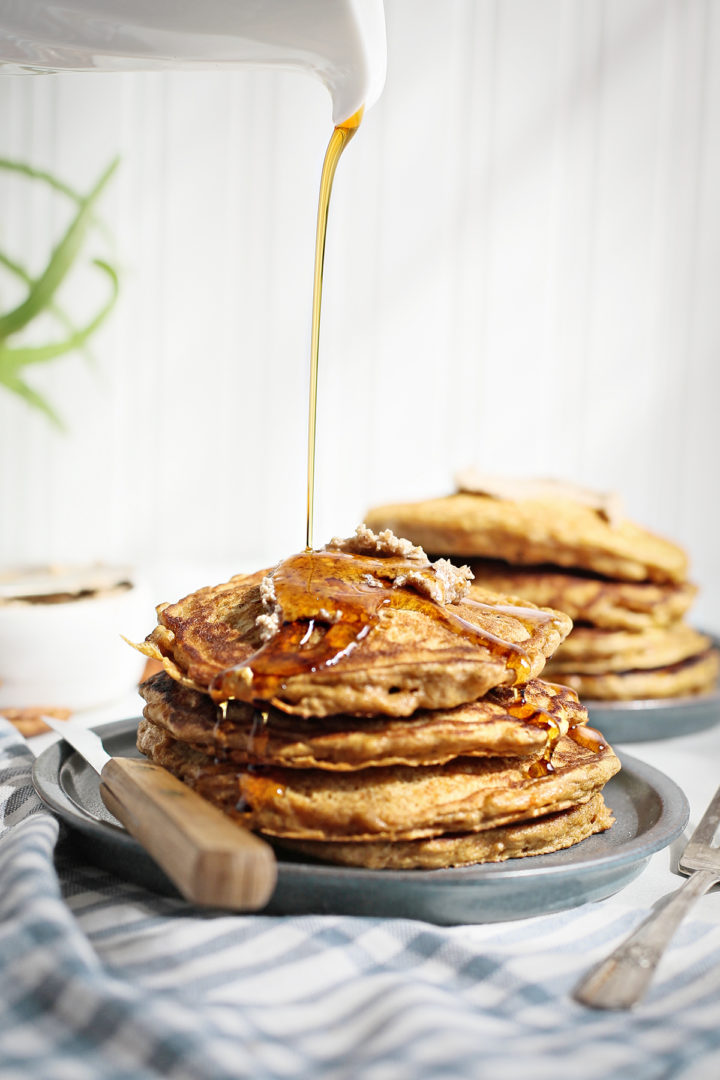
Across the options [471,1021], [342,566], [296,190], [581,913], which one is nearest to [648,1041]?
[471,1021]

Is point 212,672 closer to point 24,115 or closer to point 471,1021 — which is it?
point 471,1021

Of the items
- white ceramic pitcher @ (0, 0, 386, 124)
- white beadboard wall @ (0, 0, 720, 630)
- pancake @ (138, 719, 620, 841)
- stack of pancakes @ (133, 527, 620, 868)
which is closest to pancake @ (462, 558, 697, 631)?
stack of pancakes @ (133, 527, 620, 868)

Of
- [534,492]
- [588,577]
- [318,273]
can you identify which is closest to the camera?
[318,273]

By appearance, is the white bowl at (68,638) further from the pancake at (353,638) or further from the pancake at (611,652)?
the pancake at (611,652)

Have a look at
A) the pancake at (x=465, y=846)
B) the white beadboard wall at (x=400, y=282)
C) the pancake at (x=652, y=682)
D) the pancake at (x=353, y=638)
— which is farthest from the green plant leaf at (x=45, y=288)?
the pancake at (x=465, y=846)

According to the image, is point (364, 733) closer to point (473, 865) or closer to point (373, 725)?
point (373, 725)

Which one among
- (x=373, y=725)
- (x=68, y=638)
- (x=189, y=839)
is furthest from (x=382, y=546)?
(x=68, y=638)

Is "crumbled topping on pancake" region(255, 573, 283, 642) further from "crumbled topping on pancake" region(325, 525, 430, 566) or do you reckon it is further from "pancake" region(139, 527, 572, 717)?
"crumbled topping on pancake" region(325, 525, 430, 566)
